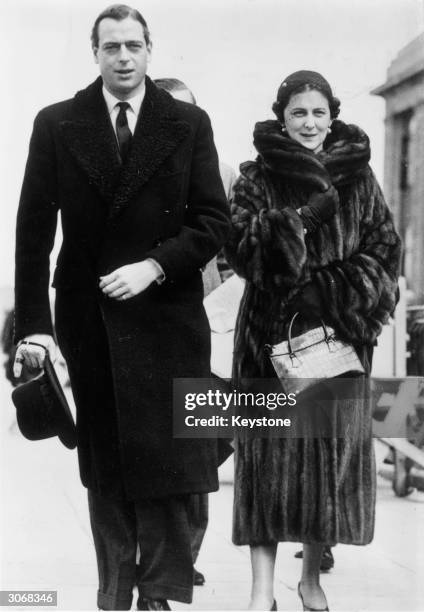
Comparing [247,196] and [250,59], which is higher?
[250,59]

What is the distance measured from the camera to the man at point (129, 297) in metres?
Result: 3.46

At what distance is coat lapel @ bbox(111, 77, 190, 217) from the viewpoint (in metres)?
3.47

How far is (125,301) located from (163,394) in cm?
33

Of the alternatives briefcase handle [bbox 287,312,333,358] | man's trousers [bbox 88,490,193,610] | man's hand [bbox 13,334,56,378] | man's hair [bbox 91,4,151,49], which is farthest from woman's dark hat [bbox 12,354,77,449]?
man's hair [bbox 91,4,151,49]

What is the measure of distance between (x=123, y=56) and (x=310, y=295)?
1037mm

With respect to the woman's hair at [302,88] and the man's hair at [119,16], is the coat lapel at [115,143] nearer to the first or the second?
the man's hair at [119,16]

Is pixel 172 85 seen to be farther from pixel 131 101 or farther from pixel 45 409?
Answer: pixel 45 409

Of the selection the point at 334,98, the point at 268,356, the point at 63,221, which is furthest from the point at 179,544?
the point at 334,98

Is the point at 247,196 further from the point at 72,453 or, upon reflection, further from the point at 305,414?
the point at 72,453

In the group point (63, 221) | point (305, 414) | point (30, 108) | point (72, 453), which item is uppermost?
point (30, 108)

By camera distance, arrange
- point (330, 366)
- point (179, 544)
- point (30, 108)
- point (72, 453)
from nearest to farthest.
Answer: point (179, 544), point (330, 366), point (30, 108), point (72, 453)

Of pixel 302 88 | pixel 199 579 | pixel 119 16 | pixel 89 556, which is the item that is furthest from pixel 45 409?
pixel 302 88

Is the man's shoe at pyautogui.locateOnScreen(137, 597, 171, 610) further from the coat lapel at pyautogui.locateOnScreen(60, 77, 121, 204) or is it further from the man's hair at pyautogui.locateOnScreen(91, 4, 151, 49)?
the man's hair at pyautogui.locateOnScreen(91, 4, 151, 49)

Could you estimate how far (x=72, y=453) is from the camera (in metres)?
5.07
